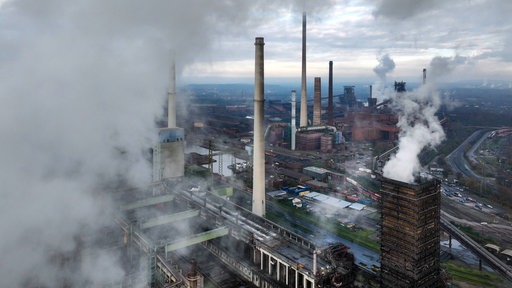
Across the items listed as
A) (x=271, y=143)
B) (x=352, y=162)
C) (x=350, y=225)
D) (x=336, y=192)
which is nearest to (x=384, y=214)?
(x=350, y=225)

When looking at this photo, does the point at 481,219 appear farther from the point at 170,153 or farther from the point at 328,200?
the point at 170,153

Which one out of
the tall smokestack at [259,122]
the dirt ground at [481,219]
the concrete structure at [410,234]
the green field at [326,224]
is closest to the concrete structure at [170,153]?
the tall smokestack at [259,122]

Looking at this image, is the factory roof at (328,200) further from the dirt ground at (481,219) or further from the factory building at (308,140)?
the factory building at (308,140)

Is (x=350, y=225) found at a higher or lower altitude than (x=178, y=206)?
lower

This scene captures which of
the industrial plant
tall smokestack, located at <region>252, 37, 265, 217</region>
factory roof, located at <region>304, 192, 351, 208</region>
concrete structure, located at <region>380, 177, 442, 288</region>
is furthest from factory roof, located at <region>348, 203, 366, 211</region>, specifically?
concrete structure, located at <region>380, 177, 442, 288</region>

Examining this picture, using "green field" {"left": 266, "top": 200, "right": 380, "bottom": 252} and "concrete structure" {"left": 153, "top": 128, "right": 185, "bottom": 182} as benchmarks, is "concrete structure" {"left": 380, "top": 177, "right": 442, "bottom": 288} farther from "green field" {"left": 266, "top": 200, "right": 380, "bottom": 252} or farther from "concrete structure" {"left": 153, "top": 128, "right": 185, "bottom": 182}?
"concrete structure" {"left": 153, "top": 128, "right": 185, "bottom": 182}

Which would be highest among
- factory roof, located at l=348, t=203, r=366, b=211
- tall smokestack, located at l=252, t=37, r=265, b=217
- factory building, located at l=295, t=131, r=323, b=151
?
tall smokestack, located at l=252, t=37, r=265, b=217

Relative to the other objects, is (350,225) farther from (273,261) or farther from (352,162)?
(352,162)

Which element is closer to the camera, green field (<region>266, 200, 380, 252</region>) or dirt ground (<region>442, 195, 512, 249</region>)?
green field (<region>266, 200, 380, 252</region>)
